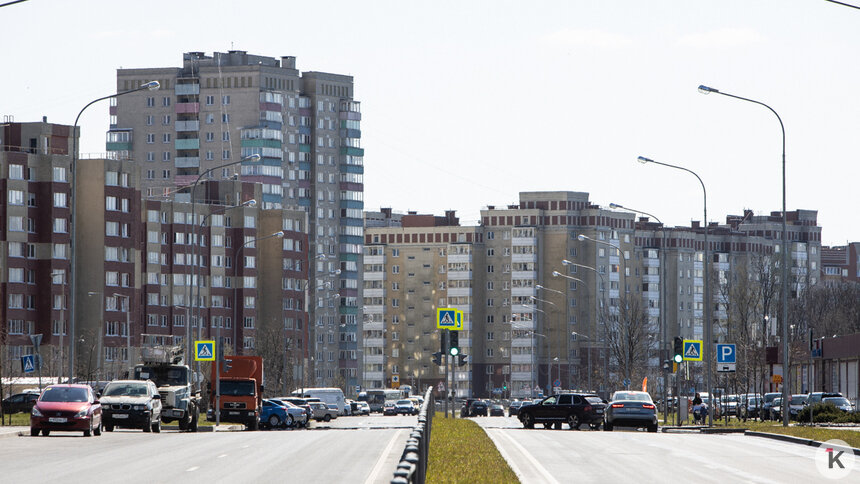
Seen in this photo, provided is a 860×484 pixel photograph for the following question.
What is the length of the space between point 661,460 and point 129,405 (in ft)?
68.4

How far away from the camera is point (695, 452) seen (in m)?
30.4

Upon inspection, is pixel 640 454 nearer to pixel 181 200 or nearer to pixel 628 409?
pixel 628 409

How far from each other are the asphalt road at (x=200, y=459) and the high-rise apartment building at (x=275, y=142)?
13489 cm

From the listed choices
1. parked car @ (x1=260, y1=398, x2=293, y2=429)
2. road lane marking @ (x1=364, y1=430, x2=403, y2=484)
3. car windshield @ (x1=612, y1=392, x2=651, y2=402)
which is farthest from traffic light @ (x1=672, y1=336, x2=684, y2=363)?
road lane marking @ (x1=364, y1=430, x2=403, y2=484)

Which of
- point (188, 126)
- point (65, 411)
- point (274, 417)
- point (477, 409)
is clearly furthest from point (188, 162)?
point (65, 411)

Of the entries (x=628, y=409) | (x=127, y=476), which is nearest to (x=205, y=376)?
(x=628, y=409)

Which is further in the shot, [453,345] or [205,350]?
[205,350]

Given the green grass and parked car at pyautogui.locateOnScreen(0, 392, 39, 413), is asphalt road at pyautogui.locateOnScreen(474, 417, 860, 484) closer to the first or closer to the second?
the green grass

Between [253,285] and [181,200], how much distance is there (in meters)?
11.8

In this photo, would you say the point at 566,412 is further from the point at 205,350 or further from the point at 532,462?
the point at 532,462

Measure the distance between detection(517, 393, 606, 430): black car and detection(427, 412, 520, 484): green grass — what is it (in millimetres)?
20544

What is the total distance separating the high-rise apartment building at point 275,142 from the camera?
179 m

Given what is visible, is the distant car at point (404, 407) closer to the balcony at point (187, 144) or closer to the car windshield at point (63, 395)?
the balcony at point (187, 144)

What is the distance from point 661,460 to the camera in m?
27.2
